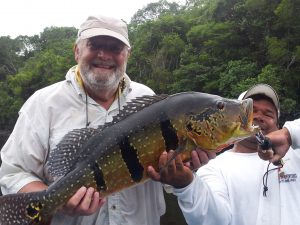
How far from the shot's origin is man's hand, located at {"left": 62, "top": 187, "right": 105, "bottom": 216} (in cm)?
313

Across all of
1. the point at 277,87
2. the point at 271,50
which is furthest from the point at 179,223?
the point at 271,50

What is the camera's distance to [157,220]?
3.87 m

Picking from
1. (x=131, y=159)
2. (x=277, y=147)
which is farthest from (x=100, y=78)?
(x=277, y=147)

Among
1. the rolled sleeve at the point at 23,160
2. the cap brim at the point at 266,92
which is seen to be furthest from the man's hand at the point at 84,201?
the cap brim at the point at 266,92

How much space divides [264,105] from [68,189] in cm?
231

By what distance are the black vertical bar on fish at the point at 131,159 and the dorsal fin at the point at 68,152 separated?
280 millimetres

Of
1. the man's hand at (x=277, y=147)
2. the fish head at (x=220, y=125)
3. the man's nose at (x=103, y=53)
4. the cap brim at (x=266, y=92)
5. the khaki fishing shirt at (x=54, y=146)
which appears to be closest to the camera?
the fish head at (x=220, y=125)

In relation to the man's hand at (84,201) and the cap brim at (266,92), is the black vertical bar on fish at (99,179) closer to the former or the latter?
the man's hand at (84,201)

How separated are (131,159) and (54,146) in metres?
0.76

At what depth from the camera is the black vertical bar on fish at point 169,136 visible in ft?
10.6

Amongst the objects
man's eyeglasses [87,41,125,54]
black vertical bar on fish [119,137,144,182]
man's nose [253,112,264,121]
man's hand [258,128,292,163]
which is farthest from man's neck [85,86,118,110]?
man's nose [253,112,264,121]

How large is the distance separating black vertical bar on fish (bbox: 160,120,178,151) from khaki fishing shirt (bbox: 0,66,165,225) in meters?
0.69

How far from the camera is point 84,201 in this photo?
3127 mm

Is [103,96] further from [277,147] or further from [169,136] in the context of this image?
[277,147]
